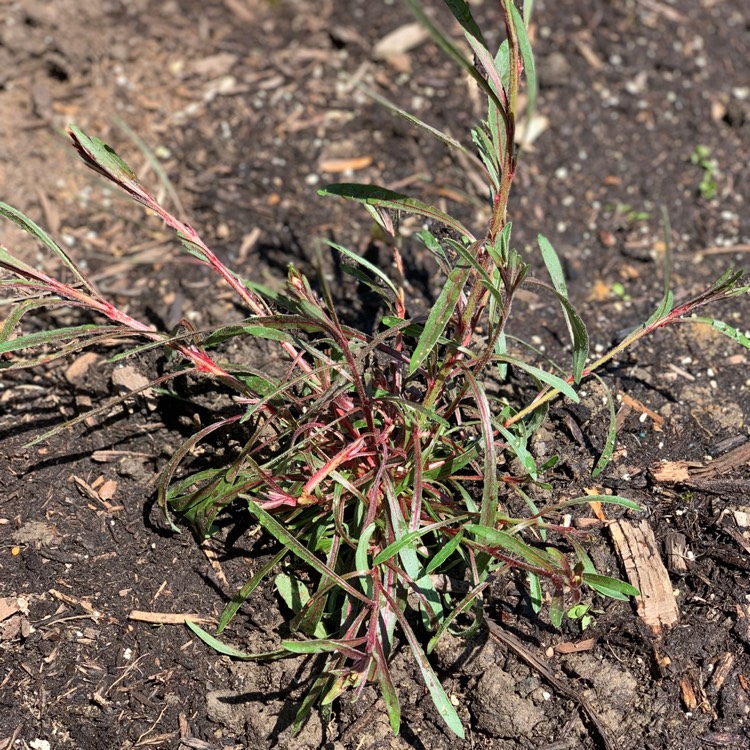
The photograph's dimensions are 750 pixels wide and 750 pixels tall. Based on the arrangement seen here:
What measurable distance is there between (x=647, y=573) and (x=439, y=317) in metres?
0.97

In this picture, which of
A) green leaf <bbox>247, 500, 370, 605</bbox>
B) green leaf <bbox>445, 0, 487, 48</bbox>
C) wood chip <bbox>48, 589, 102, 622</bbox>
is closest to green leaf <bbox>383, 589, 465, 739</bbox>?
green leaf <bbox>247, 500, 370, 605</bbox>

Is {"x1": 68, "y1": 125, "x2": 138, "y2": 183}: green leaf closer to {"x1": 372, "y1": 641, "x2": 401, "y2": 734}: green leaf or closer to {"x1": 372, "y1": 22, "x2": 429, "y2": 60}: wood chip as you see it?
{"x1": 372, "y1": 641, "x2": 401, "y2": 734}: green leaf

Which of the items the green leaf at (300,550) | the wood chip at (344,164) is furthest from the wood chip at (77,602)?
the wood chip at (344,164)

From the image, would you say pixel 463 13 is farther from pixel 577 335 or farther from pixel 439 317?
pixel 577 335

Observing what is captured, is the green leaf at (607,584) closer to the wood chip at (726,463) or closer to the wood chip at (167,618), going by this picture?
the wood chip at (726,463)

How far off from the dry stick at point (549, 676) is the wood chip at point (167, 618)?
2.33 feet

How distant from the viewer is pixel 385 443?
196cm

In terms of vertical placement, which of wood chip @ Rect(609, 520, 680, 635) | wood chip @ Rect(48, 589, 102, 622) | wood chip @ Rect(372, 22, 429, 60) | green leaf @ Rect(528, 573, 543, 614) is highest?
wood chip @ Rect(372, 22, 429, 60)

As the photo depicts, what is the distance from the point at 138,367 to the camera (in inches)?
93.0

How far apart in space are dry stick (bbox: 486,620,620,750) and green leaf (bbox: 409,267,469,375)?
810 millimetres

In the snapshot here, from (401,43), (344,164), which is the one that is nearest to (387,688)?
(344,164)

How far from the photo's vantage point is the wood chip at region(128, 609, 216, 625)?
202 cm

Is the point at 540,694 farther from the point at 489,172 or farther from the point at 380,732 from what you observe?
the point at 489,172

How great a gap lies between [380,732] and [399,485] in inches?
23.1
